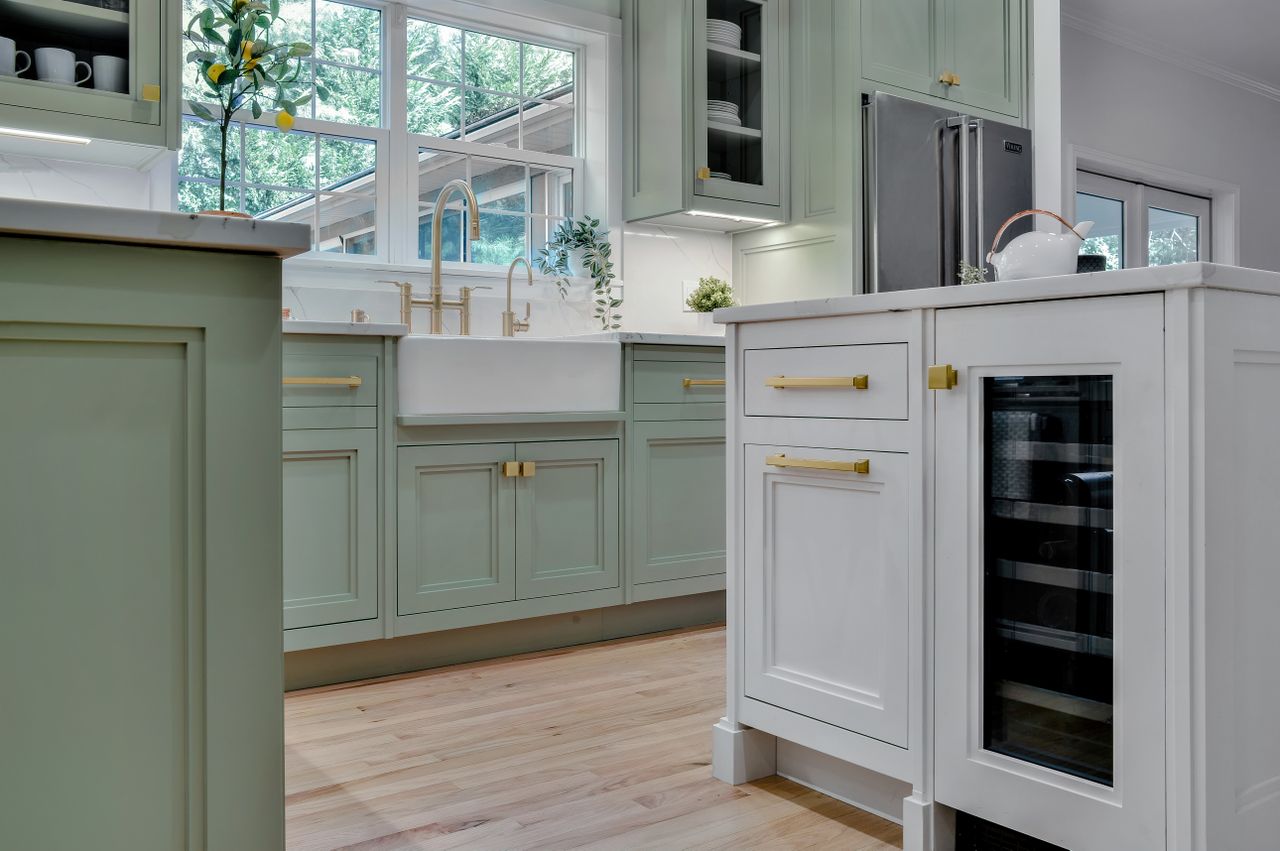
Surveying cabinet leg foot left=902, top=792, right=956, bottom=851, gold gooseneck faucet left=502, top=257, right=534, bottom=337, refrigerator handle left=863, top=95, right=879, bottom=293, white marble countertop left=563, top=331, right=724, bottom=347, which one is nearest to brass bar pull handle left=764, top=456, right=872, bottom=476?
cabinet leg foot left=902, top=792, right=956, bottom=851

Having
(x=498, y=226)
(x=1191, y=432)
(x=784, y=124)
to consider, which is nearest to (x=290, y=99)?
(x=498, y=226)

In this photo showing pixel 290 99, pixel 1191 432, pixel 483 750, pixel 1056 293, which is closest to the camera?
pixel 1191 432

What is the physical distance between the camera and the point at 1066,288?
141 centimetres

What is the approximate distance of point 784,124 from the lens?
12.5 feet

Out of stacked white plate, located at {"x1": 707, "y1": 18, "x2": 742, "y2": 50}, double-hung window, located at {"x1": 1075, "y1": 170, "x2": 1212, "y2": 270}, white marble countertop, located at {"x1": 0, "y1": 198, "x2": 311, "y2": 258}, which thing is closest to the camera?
white marble countertop, located at {"x1": 0, "y1": 198, "x2": 311, "y2": 258}

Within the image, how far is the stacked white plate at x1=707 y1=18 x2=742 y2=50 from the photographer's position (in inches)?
144

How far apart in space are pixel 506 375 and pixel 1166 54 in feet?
16.0

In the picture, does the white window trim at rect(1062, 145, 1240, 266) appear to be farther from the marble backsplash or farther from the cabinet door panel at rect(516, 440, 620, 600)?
the cabinet door panel at rect(516, 440, 620, 600)

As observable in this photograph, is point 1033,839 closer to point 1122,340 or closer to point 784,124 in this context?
point 1122,340

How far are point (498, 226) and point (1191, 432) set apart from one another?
2.70 m

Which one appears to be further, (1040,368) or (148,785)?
(1040,368)

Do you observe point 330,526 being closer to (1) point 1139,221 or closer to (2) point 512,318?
(2) point 512,318

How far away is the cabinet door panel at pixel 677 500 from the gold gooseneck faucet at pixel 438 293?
0.70 m

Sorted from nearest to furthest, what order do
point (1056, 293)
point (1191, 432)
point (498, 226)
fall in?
point (1191, 432), point (1056, 293), point (498, 226)
